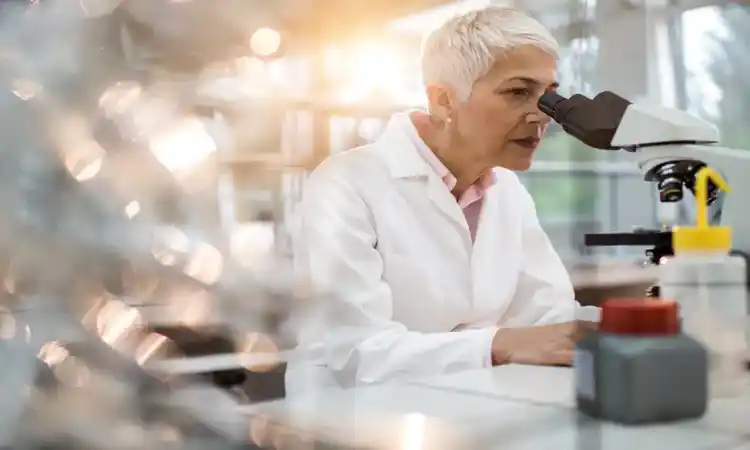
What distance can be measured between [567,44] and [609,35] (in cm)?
21

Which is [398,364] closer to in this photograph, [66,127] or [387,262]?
[387,262]

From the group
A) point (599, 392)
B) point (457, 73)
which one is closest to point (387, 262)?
point (457, 73)

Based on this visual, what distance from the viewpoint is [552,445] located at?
527 mm

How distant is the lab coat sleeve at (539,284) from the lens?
1.33 m

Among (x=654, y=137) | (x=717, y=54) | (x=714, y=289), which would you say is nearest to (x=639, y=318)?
(x=714, y=289)

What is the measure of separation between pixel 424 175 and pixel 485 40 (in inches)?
9.8

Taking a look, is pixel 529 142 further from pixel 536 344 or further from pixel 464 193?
pixel 536 344

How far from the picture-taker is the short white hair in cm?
131

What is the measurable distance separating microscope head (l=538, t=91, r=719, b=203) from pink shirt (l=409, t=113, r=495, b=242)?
0.49 meters

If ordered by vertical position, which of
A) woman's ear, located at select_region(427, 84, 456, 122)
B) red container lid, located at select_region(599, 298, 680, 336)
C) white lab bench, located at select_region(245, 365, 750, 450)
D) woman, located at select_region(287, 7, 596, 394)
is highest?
woman's ear, located at select_region(427, 84, 456, 122)

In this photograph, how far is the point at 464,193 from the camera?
4.53ft

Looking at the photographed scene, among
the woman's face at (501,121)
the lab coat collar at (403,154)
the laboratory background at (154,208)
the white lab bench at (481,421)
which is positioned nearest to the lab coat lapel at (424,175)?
the lab coat collar at (403,154)

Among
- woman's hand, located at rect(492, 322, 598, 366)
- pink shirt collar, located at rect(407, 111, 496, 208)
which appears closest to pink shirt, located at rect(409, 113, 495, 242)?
pink shirt collar, located at rect(407, 111, 496, 208)

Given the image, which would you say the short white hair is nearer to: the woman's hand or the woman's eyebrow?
the woman's eyebrow
